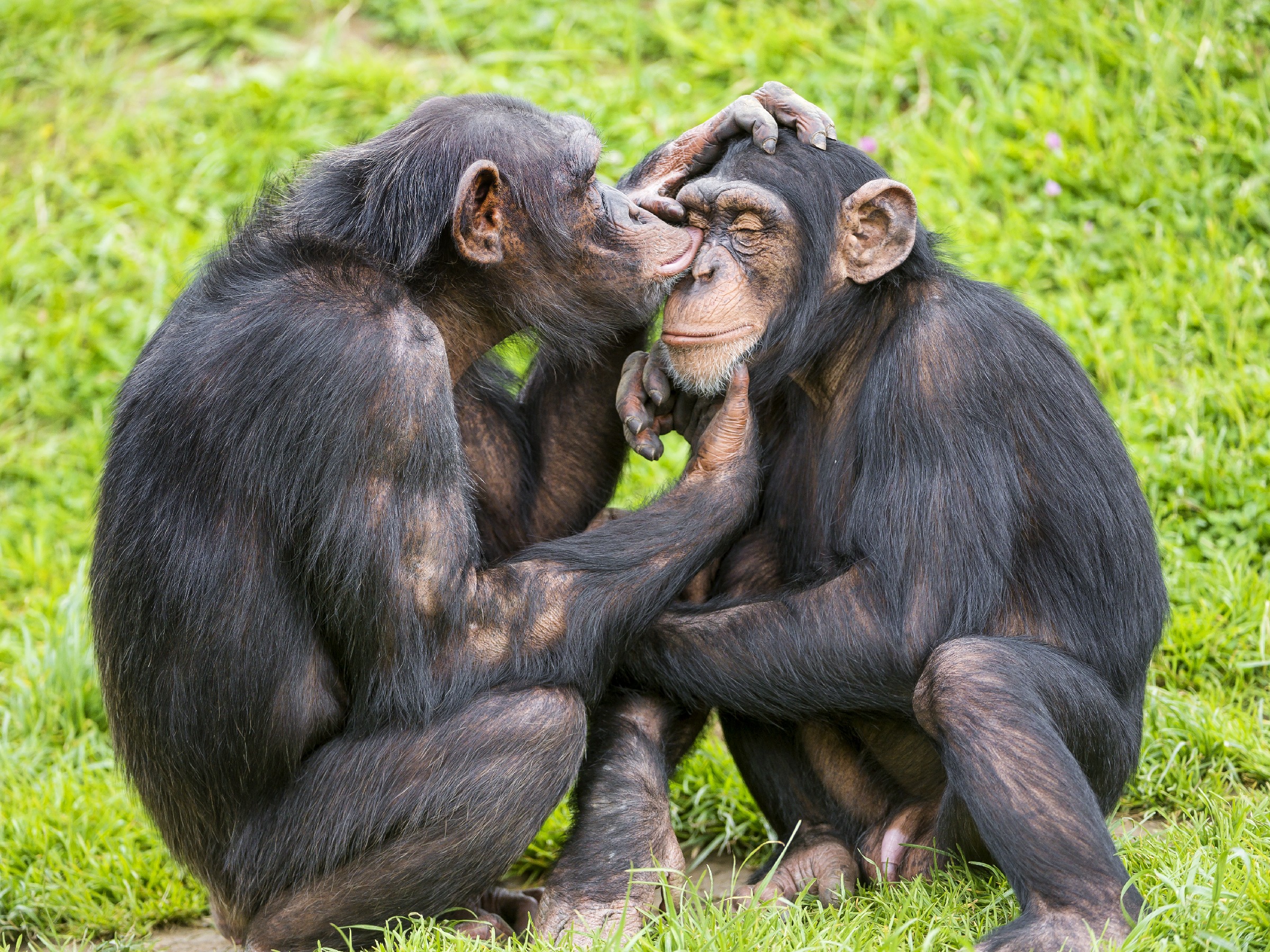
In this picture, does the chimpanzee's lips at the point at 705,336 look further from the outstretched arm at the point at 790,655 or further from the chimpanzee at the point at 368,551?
the outstretched arm at the point at 790,655

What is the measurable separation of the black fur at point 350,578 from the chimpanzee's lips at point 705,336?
40 centimetres

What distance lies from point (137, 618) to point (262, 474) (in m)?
0.62

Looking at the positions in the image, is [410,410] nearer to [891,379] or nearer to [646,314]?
[646,314]

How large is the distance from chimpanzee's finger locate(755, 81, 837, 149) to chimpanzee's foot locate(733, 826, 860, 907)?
7.22 ft

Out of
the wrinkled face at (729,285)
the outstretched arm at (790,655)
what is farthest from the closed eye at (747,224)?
the outstretched arm at (790,655)

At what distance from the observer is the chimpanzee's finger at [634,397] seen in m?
4.68

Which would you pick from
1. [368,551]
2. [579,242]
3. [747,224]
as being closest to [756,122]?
[747,224]

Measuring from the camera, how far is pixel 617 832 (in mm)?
4316

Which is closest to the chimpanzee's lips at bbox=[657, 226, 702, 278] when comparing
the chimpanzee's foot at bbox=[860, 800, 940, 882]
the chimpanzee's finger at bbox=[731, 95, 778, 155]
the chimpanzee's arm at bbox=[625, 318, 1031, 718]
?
the chimpanzee's finger at bbox=[731, 95, 778, 155]

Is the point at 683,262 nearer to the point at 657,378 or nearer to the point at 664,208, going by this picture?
the point at 664,208

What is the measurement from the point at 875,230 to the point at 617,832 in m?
1.98

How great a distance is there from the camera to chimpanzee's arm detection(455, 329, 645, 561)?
503 centimetres

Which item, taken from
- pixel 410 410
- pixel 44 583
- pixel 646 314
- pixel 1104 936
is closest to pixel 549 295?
pixel 646 314

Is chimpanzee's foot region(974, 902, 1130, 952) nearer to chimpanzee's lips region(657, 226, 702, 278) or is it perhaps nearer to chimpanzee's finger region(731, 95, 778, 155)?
chimpanzee's lips region(657, 226, 702, 278)
